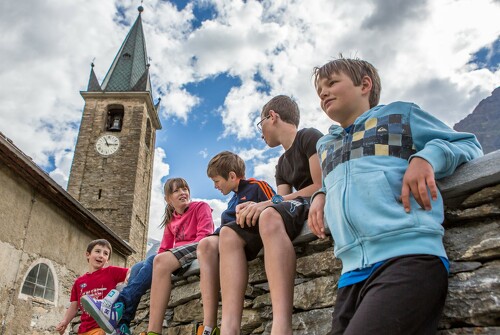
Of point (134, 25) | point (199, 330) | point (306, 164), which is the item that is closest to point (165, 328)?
point (199, 330)

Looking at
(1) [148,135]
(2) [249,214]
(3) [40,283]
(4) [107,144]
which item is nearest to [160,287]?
(2) [249,214]

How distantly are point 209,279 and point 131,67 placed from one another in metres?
26.7

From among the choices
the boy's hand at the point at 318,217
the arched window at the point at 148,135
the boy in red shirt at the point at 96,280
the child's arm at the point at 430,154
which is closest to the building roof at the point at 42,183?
the boy in red shirt at the point at 96,280

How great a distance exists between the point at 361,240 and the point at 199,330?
3.98 ft

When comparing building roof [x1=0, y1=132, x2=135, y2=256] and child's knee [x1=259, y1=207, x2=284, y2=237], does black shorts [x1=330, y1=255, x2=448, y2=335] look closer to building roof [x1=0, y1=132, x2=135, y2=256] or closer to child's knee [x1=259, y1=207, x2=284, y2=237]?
child's knee [x1=259, y1=207, x2=284, y2=237]

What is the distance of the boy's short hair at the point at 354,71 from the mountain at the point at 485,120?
72797 millimetres

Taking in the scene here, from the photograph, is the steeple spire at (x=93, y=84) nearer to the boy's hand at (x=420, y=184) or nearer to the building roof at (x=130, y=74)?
the building roof at (x=130, y=74)

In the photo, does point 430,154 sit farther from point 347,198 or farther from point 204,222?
point 204,222

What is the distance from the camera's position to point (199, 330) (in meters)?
2.18

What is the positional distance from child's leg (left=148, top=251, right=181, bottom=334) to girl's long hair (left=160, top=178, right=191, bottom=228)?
2.17 ft

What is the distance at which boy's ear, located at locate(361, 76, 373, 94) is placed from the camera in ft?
5.92

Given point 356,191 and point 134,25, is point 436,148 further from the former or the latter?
point 134,25

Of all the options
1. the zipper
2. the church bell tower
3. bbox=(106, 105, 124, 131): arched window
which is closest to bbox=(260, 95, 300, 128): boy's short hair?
the zipper

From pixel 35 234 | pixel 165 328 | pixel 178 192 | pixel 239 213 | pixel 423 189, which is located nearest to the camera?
pixel 423 189
